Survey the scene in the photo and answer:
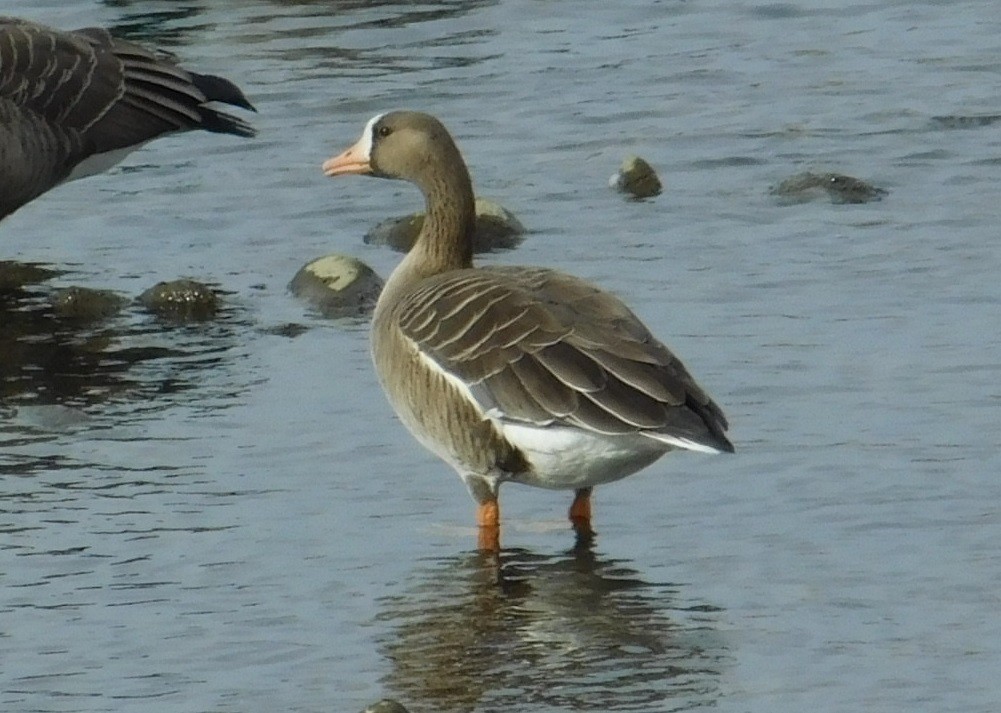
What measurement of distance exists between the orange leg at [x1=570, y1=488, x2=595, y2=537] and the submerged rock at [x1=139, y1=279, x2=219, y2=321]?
128 inches

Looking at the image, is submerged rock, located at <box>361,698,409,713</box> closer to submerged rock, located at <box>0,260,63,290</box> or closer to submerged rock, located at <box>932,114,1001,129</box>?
submerged rock, located at <box>0,260,63,290</box>

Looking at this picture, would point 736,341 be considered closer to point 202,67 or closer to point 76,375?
point 76,375

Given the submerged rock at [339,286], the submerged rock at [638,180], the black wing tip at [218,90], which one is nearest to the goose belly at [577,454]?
the submerged rock at [339,286]

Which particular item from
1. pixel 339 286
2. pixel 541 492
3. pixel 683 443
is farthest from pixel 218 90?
pixel 683 443

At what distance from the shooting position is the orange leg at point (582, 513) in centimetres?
779

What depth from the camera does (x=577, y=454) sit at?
7355mm

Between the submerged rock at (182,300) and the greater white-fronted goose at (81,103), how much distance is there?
4.62ft

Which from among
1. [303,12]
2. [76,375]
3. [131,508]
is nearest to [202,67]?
[303,12]

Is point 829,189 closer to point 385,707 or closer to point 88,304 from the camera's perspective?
point 88,304

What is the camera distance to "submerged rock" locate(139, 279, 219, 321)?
421 inches

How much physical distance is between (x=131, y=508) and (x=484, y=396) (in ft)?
4.48

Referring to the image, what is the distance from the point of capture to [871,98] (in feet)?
44.9

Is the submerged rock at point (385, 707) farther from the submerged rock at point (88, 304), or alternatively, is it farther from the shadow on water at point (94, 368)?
the submerged rock at point (88, 304)

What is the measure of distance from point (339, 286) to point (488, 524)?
294 centimetres
